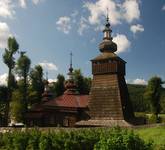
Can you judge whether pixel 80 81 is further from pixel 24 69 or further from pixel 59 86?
pixel 24 69

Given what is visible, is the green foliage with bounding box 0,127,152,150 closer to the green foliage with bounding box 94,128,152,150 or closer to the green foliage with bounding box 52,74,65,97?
the green foliage with bounding box 94,128,152,150

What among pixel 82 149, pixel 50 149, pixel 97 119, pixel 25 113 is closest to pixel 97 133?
pixel 82 149

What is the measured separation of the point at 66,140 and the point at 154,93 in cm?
3316

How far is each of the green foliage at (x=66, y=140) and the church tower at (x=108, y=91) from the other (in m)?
15.2

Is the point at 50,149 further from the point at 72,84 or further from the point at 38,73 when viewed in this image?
the point at 38,73

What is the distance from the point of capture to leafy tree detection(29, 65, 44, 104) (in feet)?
191

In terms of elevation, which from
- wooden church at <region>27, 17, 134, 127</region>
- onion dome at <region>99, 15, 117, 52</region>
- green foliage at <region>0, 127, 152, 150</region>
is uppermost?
onion dome at <region>99, 15, 117, 52</region>

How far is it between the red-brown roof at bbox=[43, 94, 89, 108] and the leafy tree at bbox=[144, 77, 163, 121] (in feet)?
38.1

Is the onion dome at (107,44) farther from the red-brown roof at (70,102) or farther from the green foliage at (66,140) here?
the green foliage at (66,140)

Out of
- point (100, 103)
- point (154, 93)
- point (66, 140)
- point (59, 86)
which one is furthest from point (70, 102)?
point (66, 140)

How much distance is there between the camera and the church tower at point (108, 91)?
4453 cm

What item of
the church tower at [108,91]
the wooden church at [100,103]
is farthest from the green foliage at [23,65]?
the church tower at [108,91]

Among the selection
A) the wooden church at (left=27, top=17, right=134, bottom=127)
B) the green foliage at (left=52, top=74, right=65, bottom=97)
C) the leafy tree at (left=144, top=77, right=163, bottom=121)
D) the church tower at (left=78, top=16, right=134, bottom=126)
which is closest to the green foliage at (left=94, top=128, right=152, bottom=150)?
the wooden church at (left=27, top=17, right=134, bottom=127)

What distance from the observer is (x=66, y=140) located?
26.9m
